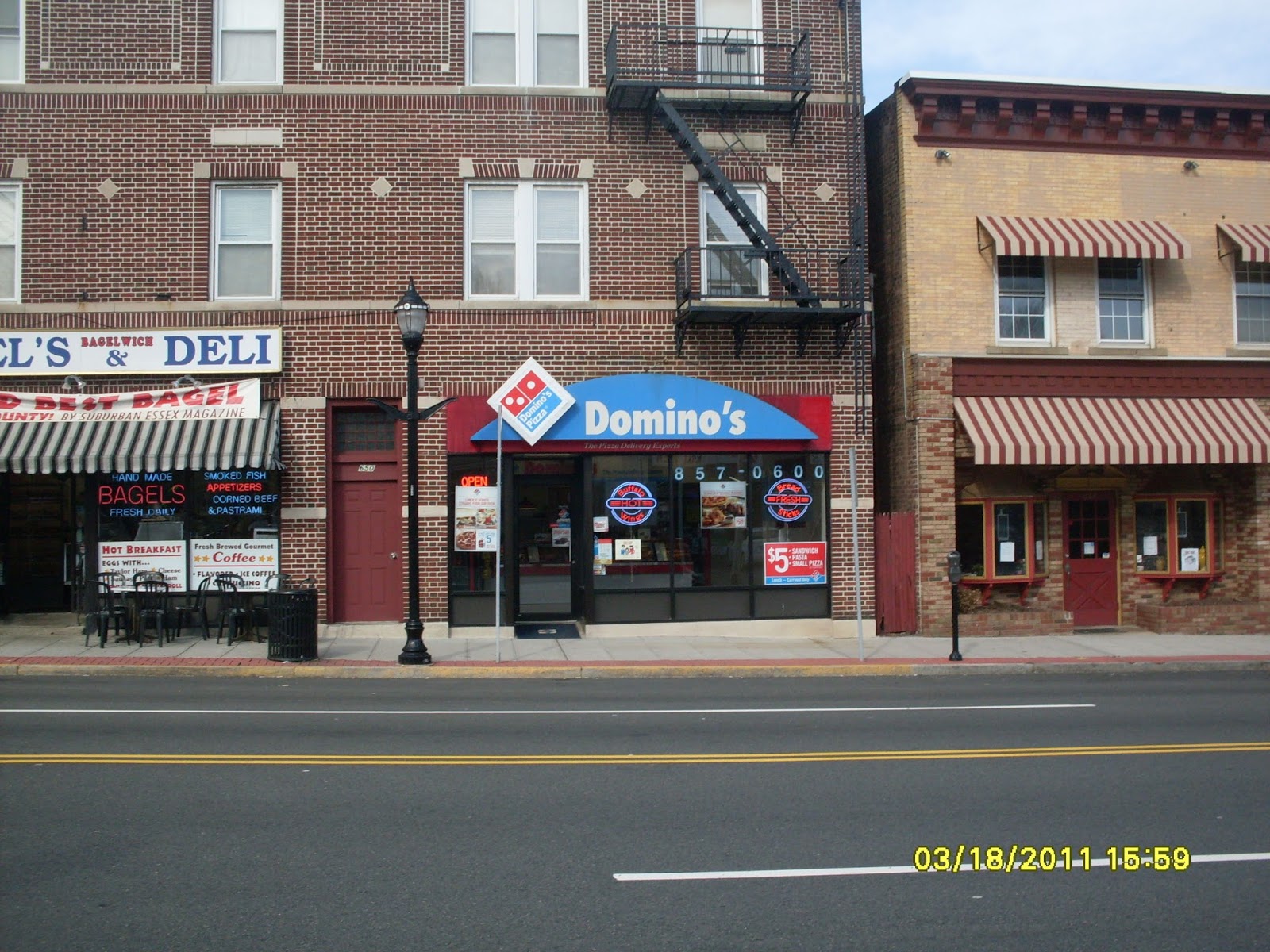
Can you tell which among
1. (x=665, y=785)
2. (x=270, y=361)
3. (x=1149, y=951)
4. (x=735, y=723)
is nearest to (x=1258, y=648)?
(x=735, y=723)

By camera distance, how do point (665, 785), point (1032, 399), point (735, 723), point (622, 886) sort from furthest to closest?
point (1032, 399)
point (735, 723)
point (665, 785)
point (622, 886)

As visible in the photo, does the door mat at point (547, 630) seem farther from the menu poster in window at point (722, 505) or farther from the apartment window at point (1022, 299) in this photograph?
the apartment window at point (1022, 299)

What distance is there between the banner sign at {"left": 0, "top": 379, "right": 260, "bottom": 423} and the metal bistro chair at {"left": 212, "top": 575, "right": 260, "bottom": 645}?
229 cm

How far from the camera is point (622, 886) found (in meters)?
5.85

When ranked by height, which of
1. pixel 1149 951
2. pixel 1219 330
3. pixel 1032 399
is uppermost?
pixel 1219 330

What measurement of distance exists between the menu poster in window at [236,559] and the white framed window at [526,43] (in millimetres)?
7587

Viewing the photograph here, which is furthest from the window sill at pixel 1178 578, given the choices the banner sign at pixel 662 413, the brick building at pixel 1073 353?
the banner sign at pixel 662 413

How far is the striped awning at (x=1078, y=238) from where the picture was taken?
56.1ft

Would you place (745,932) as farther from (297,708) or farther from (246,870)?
(297,708)

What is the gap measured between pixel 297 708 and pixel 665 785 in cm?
468

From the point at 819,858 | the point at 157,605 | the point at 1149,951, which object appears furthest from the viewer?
the point at 157,605

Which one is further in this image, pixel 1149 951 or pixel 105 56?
pixel 105 56

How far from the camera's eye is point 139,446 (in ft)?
51.0

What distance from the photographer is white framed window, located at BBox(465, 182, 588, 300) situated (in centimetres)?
1712
